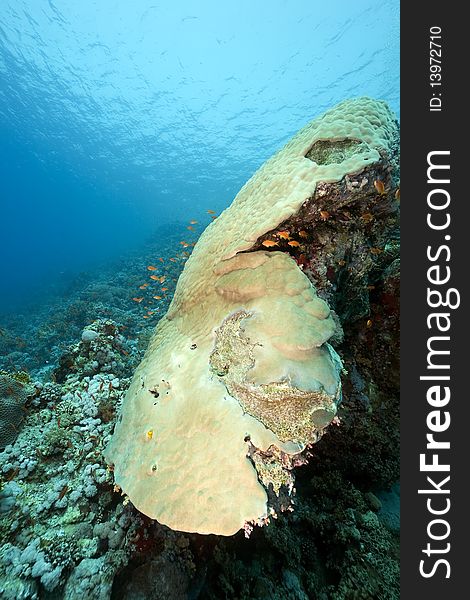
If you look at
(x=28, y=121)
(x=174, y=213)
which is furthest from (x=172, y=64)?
(x=174, y=213)

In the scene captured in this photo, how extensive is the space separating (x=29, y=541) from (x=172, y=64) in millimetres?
50256

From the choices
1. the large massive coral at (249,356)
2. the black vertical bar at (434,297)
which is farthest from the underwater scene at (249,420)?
the black vertical bar at (434,297)

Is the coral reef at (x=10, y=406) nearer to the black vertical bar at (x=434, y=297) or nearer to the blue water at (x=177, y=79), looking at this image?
the black vertical bar at (x=434, y=297)

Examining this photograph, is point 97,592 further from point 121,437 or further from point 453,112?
point 453,112

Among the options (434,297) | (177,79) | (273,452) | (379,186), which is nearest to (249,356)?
(273,452)

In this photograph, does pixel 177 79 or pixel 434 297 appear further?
pixel 177 79

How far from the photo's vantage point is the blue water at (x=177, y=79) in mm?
28062

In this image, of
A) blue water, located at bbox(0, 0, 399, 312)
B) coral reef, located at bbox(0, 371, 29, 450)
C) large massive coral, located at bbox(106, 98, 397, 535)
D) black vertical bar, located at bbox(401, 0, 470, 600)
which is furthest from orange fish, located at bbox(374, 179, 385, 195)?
blue water, located at bbox(0, 0, 399, 312)

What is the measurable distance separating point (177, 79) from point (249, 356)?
1968 inches

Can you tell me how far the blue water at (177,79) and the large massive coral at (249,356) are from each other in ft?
87.9

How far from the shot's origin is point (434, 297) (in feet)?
6.68

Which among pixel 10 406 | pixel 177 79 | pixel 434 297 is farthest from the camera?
pixel 177 79

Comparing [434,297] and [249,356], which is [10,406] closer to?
[249,356]

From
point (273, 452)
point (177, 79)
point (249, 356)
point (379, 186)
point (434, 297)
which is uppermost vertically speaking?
point (177, 79)
